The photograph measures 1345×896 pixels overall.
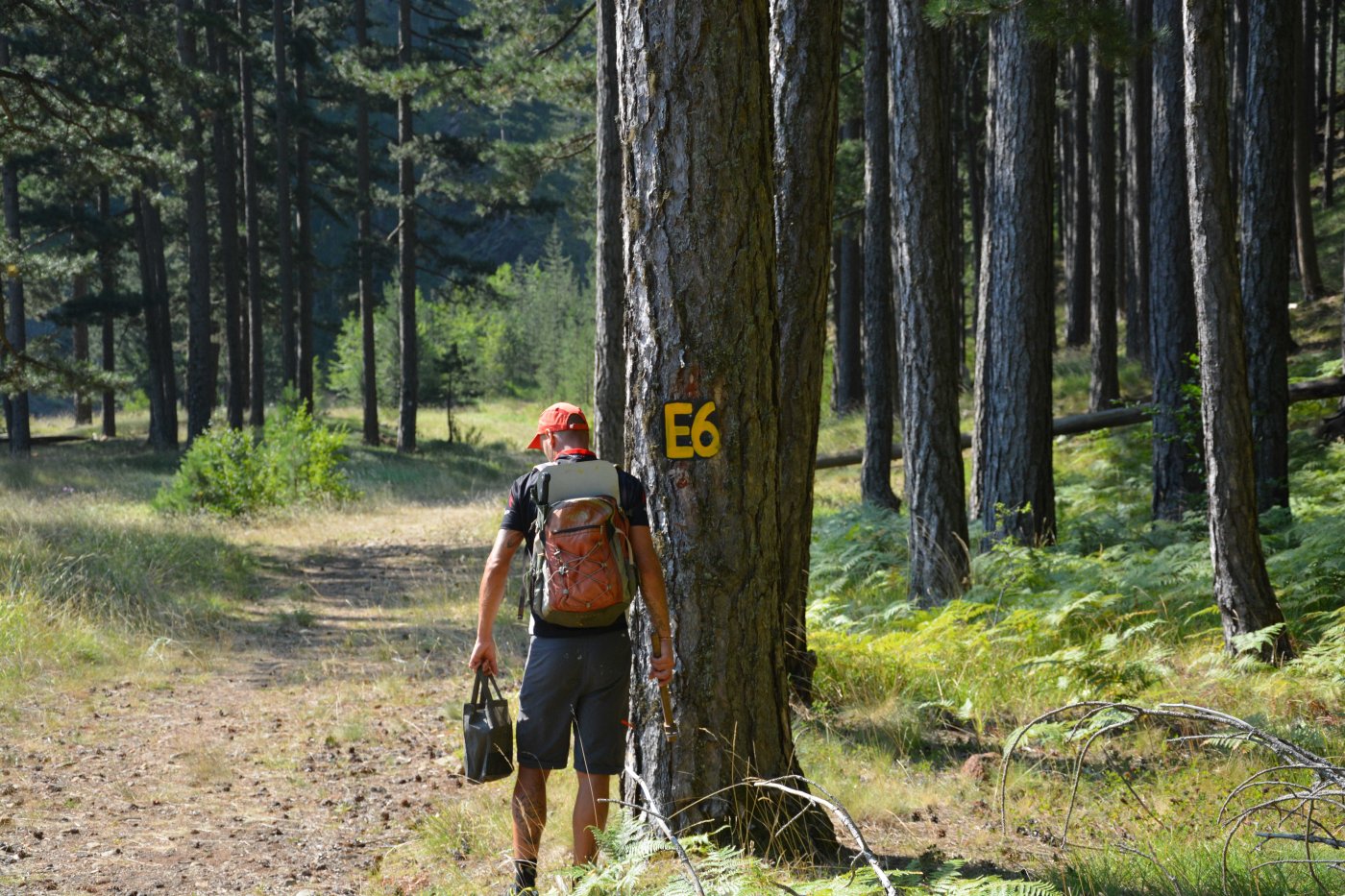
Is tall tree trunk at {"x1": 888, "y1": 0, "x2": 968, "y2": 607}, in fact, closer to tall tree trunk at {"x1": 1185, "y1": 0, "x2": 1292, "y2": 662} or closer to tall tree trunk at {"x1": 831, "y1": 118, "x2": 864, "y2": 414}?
tall tree trunk at {"x1": 1185, "y1": 0, "x2": 1292, "y2": 662}

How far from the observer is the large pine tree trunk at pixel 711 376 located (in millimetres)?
3926

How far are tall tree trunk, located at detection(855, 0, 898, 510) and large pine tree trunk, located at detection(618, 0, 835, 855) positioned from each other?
324 inches

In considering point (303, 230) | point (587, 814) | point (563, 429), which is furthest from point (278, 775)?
point (303, 230)

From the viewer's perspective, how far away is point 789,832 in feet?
13.6

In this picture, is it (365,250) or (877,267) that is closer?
(877,267)

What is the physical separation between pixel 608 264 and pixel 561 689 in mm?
5692

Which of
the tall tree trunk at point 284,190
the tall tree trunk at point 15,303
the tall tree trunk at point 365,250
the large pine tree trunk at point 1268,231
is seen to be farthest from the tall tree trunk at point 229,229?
the large pine tree trunk at point 1268,231

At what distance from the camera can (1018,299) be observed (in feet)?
29.1

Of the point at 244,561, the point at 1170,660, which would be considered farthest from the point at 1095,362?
the point at 244,561

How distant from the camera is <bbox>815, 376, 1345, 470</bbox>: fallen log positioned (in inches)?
474

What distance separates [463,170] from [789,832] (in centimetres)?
2788

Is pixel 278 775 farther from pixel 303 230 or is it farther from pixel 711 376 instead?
pixel 303 230

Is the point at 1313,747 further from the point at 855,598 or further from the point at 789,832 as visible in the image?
the point at 855,598

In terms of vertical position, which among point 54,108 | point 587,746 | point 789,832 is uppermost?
point 54,108
